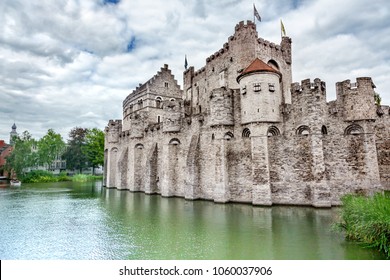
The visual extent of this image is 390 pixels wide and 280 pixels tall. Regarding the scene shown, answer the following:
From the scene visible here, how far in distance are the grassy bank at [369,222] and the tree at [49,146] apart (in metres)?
52.5

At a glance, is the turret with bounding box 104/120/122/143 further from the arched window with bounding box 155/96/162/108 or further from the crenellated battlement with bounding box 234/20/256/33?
the crenellated battlement with bounding box 234/20/256/33

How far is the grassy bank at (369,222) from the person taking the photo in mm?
7468

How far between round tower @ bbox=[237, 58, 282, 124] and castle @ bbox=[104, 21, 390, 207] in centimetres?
7

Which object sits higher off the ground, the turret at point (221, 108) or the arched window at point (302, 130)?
the turret at point (221, 108)

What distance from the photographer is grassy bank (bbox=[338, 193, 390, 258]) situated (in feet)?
24.5

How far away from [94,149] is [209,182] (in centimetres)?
3797

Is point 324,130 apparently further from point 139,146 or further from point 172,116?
point 139,146

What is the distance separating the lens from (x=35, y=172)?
4712cm

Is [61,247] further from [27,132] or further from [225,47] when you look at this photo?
[27,132]

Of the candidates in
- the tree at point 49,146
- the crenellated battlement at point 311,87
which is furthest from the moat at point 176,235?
the tree at point 49,146

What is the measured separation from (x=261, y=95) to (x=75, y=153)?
171 feet

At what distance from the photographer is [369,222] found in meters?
7.67

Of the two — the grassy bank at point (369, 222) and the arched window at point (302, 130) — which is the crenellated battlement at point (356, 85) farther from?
the grassy bank at point (369, 222)
